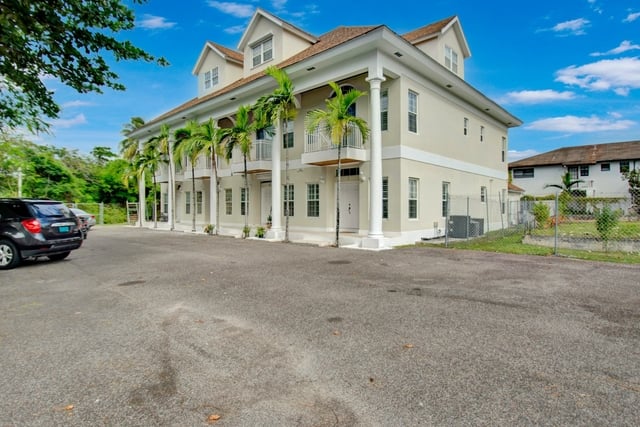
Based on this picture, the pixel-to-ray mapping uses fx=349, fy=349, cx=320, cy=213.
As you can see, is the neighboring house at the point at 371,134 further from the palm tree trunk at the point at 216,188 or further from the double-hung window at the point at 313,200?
the palm tree trunk at the point at 216,188

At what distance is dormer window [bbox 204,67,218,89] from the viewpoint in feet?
72.9

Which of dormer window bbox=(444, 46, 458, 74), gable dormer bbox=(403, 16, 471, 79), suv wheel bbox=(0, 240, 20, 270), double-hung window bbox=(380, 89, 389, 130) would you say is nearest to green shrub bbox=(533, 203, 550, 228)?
gable dormer bbox=(403, 16, 471, 79)

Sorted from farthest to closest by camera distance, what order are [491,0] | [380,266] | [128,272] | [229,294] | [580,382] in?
1. [491,0]
2. [380,266]
3. [128,272]
4. [229,294]
5. [580,382]

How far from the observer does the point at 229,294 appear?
6.12 meters

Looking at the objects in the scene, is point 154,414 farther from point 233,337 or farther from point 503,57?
point 503,57

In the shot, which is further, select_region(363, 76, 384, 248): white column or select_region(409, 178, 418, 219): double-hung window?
select_region(409, 178, 418, 219): double-hung window

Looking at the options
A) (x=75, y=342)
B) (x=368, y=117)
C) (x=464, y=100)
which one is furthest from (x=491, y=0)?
(x=75, y=342)

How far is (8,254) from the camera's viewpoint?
870 centimetres

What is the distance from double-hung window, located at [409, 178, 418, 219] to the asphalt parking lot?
679 centimetres

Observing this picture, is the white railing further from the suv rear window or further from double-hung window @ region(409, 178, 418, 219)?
the suv rear window

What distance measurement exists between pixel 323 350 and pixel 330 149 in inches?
432

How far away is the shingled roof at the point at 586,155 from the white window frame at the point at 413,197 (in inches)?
1267

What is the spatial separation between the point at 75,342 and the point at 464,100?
1861 cm

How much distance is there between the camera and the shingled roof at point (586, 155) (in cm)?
3538
